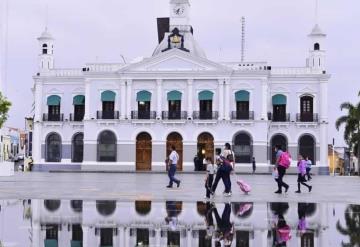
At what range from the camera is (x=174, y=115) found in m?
57.6

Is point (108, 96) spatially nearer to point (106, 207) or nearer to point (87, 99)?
point (87, 99)

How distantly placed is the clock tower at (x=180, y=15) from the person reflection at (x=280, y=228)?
50.9 m

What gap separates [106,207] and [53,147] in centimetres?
4665

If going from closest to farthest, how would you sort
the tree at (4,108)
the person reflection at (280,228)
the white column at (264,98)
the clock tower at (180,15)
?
the person reflection at (280,228) → the tree at (4,108) → the white column at (264,98) → the clock tower at (180,15)

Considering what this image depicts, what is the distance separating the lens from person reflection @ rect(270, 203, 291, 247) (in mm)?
9727

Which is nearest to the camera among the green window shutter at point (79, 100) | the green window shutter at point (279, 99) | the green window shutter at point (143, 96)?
the green window shutter at point (143, 96)

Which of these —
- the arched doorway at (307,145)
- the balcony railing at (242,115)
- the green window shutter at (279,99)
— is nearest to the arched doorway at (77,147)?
the balcony railing at (242,115)

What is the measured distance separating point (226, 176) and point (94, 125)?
131ft

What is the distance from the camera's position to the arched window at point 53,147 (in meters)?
60.7

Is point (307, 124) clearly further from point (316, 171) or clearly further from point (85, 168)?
point (85, 168)

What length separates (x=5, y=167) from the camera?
38656 mm

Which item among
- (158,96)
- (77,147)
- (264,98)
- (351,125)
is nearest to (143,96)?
(158,96)

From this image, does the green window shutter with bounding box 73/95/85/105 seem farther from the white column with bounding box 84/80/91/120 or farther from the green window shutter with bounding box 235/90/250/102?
the green window shutter with bounding box 235/90/250/102

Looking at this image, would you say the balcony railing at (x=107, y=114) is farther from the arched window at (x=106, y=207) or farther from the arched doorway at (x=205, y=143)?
the arched window at (x=106, y=207)
